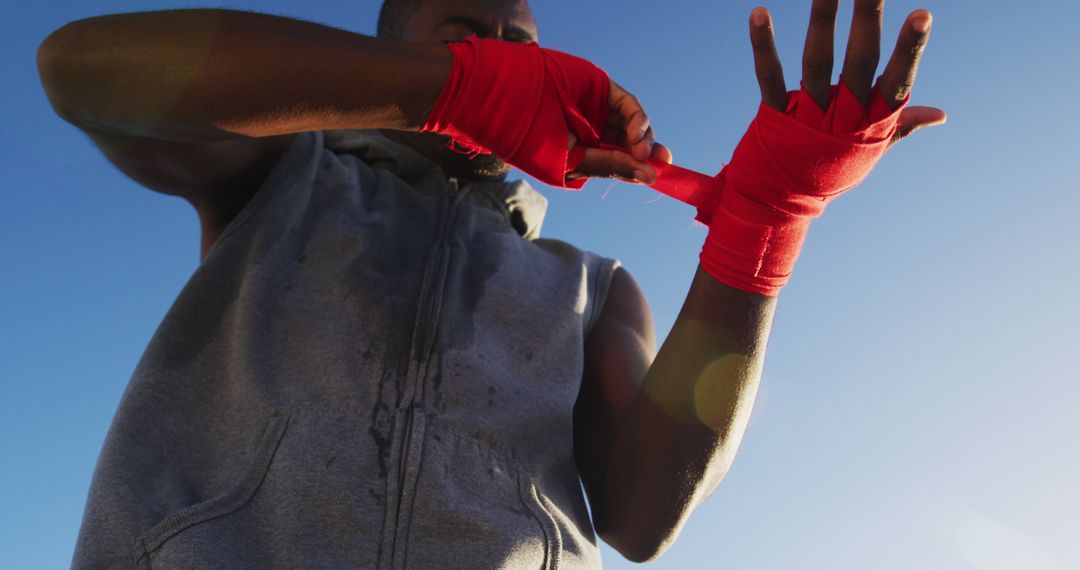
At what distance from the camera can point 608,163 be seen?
1.79 metres

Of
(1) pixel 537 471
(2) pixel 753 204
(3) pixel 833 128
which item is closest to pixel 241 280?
(1) pixel 537 471

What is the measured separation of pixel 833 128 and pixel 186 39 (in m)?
1.21

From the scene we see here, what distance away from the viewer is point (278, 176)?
2.33 meters

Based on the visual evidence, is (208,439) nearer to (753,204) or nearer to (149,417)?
(149,417)

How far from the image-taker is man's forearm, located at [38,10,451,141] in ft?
5.25

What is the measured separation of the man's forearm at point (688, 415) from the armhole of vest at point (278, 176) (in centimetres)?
108

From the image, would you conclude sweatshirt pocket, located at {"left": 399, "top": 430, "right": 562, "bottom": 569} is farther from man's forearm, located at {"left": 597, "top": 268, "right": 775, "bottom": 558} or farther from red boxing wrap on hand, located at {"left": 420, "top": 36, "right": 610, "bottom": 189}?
red boxing wrap on hand, located at {"left": 420, "top": 36, "right": 610, "bottom": 189}

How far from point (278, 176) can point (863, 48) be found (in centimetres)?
146

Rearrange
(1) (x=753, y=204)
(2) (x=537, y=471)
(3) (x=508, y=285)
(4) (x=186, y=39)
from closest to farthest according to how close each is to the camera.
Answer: (4) (x=186, y=39)
(1) (x=753, y=204)
(2) (x=537, y=471)
(3) (x=508, y=285)

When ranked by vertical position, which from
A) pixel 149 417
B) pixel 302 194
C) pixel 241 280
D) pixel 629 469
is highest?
pixel 302 194

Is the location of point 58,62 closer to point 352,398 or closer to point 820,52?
point 352,398

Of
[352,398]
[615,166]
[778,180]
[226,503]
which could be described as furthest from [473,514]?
[778,180]

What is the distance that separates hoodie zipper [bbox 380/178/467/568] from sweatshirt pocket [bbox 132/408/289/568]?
27 cm

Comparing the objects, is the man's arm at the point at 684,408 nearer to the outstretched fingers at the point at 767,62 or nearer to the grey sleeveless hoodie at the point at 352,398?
the outstretched fingers at the point at 767,62
